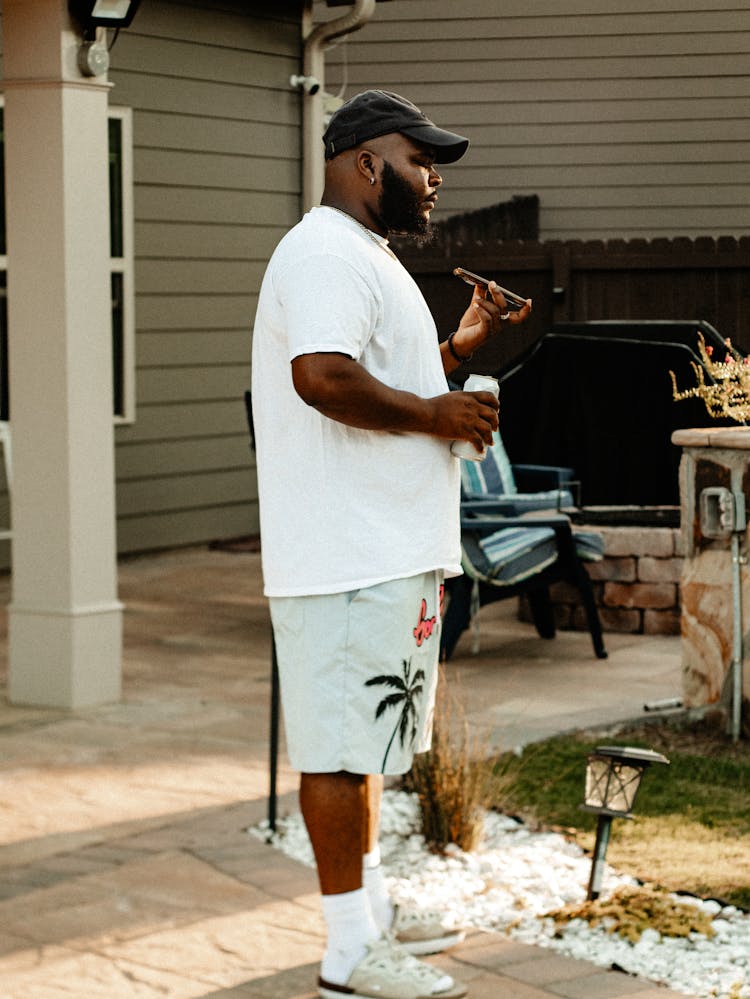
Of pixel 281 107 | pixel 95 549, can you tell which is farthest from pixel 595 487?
pixel 281 107

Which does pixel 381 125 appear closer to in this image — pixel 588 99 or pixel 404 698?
pixel 404 698

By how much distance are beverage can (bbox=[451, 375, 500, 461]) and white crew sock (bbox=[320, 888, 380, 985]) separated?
879 mm

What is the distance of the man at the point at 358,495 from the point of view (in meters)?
3.04

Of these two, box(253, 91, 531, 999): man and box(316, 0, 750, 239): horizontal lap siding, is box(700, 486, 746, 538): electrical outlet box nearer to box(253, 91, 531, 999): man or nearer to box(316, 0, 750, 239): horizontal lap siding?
box(253, 91, 531, 999): man

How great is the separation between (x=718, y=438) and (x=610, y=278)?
484cm

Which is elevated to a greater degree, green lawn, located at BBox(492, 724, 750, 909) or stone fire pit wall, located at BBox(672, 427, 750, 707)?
stone fire pit wall, located at BBox(672, 427, 750, 707)

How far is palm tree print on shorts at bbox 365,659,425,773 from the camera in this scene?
10.2 ft

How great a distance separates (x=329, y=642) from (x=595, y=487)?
5.30m

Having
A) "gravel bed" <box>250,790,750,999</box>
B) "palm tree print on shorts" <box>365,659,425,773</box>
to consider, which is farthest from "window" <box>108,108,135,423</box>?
"palm tree print on shorts" <box>365,659,425,773</box>

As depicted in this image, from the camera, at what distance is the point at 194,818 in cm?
460

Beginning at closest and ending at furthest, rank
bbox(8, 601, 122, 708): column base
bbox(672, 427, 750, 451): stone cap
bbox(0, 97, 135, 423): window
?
1. bbox(672, 427, 750, 451): stone cap
2. bbox(8, 601, 122, 708): column base
3. bbox(0, 97, 135, 423): window

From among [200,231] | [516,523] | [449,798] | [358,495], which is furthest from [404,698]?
[200,231]

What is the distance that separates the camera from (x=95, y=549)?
236 inches

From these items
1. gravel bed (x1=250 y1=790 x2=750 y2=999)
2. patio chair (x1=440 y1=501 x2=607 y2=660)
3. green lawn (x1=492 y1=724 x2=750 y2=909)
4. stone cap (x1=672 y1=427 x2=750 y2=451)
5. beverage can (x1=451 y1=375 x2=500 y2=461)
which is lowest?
gravel bed (x1=250 y1=790 x2=750 y2=999)
